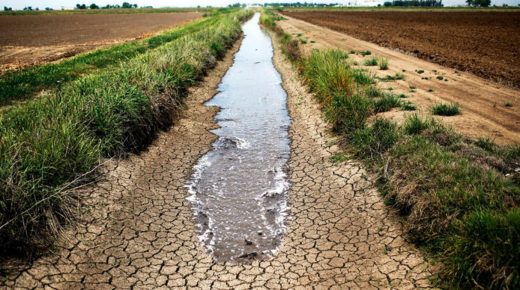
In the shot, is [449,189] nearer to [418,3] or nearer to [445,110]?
[445,110]

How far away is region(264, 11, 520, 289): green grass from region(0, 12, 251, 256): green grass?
4.11 meters

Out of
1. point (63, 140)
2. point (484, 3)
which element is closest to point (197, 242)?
point (63, 140)

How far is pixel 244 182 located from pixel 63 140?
9.53ft

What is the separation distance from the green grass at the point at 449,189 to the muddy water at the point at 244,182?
156 centimetres

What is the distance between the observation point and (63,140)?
18.2 ft

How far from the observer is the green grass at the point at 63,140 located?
167 inches

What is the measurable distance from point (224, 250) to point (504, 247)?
9.87 feet

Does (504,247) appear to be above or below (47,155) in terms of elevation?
below

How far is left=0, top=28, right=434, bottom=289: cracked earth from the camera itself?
4.19 meters

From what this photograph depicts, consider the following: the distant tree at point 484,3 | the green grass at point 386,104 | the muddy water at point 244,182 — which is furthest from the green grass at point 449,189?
the distant tree at point 484,3

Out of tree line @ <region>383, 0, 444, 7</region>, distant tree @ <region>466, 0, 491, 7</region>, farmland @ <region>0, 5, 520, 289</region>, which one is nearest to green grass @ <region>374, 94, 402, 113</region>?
farmland @ <region>0, 5, 520, 289</region>

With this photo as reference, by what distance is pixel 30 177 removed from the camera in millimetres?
4727

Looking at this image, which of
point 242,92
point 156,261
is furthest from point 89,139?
point 242,92

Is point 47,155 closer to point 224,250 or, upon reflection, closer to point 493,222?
point 224,250
